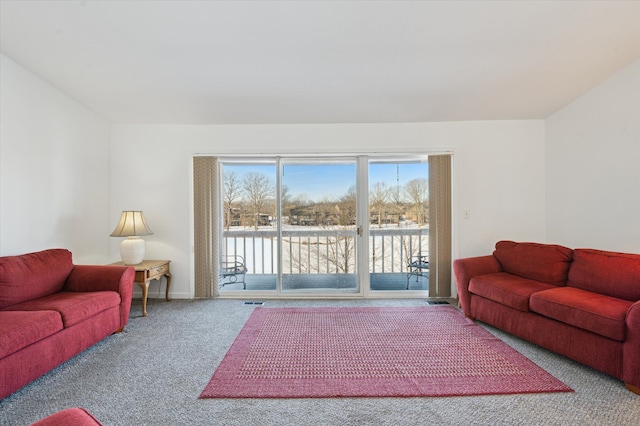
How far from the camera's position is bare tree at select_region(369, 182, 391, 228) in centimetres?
422

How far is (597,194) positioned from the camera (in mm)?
3297

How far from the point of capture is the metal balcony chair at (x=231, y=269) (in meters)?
4.34

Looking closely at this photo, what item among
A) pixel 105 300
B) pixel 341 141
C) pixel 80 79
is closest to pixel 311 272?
pixel 341 141

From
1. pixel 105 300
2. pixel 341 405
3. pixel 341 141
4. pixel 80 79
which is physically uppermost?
pixel 80 79

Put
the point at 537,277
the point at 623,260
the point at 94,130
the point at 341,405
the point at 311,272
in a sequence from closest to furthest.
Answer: the point at 341,405
the point at 623,260
the point at 537,277
the point at 94,130
the point at 311,272

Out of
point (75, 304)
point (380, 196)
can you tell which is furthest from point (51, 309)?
point (380, 196)

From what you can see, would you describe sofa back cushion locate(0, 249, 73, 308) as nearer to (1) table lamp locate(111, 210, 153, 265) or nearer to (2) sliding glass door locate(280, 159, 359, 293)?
(1) table lamp locate(111, 210, 153, 265)

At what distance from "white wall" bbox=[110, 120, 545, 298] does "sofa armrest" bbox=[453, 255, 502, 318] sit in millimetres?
637

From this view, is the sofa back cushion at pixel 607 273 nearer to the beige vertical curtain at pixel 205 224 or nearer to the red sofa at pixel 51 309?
the beige vertical curtain at pixel 205 224

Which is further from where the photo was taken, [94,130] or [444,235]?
[444,235]

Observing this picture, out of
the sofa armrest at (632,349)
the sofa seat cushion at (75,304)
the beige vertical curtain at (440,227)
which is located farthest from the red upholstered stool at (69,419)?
the beige vertical curtain at (440,227)

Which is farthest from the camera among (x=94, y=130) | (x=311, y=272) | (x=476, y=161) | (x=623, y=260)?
(x=311, y=272)

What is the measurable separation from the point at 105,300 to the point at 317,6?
121 inches

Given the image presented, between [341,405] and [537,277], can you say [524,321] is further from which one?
[341,405]
